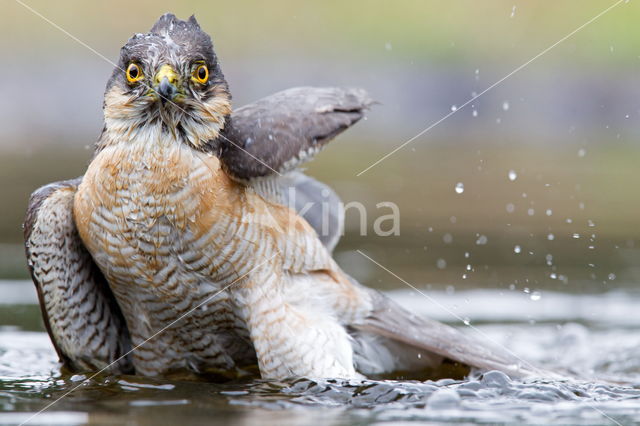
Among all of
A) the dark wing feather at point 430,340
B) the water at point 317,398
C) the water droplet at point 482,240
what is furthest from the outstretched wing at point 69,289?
the water droplet at point 482,240

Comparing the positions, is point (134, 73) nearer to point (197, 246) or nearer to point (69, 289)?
point (197, 246)

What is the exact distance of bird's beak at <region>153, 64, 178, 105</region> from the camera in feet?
20.0

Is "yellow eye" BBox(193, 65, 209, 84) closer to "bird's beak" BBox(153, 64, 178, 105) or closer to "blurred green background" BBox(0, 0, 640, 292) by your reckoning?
"bird's beak" BBox(153, 64, 178, 105)

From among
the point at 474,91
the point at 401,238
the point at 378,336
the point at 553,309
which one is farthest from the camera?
the point at 474,91

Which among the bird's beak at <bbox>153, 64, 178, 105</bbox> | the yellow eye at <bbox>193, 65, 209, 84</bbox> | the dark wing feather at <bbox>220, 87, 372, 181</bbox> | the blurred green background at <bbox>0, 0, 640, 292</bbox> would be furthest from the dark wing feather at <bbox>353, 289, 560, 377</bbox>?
the blurred green background at <bbox>0, 0, 640, 292</bbox>

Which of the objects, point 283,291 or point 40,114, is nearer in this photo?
point 283,291

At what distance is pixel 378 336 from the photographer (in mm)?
7324

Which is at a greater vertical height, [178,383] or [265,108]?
[265,108]

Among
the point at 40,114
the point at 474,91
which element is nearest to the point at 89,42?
the point at 40,114

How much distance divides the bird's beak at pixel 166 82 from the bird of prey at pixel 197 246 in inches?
0.4

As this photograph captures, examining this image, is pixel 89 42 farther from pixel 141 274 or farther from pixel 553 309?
pixel 141 274

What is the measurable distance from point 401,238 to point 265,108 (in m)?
5.74

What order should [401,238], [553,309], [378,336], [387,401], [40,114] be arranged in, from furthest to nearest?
[40,114] → [401,238] → [553,309] → [378,336] → [387,401]

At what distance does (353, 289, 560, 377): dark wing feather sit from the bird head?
179 centimetres
